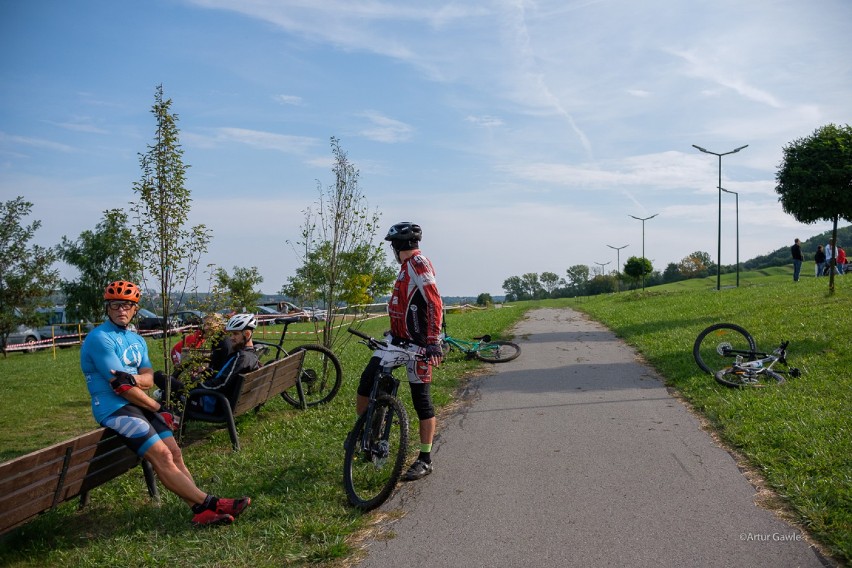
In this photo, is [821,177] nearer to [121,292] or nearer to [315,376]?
[315,376]

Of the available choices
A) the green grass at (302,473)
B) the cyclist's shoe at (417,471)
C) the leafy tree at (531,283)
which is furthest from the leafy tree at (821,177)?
the leafy tree at (531,283)

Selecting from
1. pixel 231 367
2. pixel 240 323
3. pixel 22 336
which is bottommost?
pixel 22 336

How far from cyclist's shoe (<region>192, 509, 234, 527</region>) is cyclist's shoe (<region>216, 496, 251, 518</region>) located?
0.03 m

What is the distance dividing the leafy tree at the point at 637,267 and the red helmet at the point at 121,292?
52921 millimetres

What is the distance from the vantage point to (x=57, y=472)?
157 inches

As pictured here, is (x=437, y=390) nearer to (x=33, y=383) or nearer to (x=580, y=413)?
(x=580, y=413)

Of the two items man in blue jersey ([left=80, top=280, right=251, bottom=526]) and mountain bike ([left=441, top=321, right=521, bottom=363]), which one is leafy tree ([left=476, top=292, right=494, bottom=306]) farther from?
man in blue jersey ([left=80, top=280, right=251, bottom=526])

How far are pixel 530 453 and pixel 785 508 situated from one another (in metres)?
2.07

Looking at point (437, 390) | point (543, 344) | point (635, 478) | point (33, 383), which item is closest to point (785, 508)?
point (635, 478)

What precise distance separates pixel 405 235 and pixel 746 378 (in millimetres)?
Result: 5399

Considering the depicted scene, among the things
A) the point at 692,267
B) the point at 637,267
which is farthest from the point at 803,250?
the point at 637,267

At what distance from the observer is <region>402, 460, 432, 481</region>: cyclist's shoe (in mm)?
5090

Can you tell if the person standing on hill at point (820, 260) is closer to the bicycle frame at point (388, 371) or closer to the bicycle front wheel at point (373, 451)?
the bicycle frame at point (388, 371)

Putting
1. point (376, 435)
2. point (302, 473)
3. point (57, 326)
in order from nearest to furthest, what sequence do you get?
point (376, 435) → point (302, 473) → point (57, 326)
